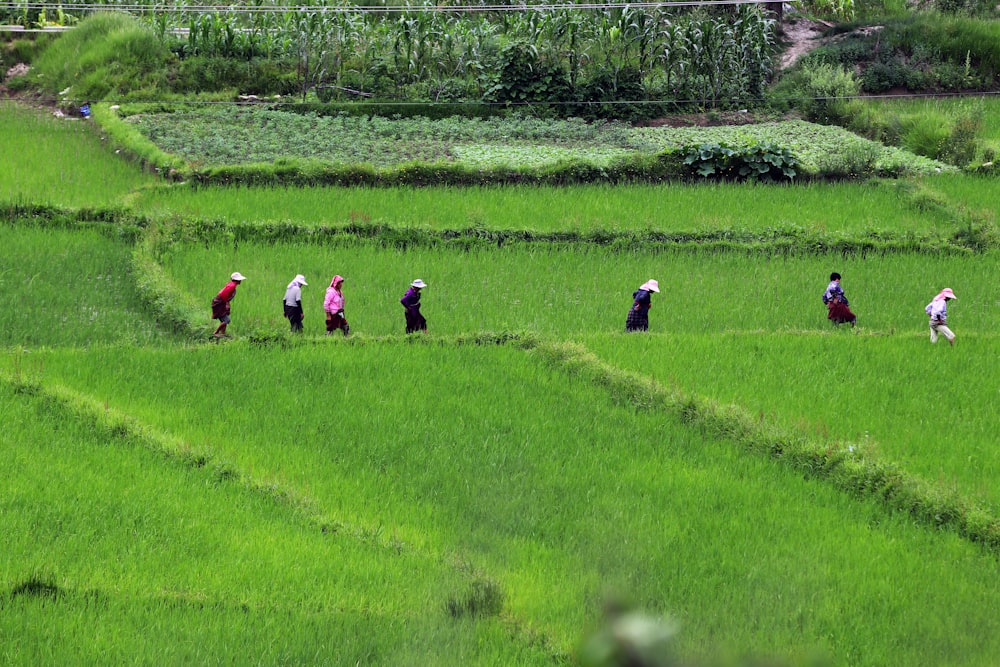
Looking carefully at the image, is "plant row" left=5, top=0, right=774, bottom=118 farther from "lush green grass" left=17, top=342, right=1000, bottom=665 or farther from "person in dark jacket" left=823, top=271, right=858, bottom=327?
"lush green grass" left=17, top=342, right=1000, bottom=665

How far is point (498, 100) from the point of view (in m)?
22.8

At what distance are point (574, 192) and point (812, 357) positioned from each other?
630 cm

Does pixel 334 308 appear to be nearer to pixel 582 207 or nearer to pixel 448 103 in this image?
pixel 582 207

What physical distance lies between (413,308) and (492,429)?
2416 mm

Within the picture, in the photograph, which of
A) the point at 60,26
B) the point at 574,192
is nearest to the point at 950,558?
the point at 574,192

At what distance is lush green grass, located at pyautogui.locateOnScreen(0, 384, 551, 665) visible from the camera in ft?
21.7

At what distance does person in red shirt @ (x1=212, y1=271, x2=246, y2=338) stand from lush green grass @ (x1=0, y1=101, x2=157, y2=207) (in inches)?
174

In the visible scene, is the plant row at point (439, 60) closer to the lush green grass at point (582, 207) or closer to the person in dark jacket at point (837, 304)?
the lush green grass at point (582, 207)

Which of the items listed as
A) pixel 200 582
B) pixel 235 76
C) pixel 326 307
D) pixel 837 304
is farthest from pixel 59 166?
pixel 200 582

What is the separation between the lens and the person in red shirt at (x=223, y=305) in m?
11.9

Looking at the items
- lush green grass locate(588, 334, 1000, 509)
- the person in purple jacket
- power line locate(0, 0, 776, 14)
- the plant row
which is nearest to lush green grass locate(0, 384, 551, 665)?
the person in purple jacket

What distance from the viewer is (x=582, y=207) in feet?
54.2

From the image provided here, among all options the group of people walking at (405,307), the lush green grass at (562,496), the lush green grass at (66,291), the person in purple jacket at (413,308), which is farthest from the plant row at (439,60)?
the lush green grass at (562,496)

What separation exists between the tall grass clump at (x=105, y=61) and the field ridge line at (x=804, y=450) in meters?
14.0
